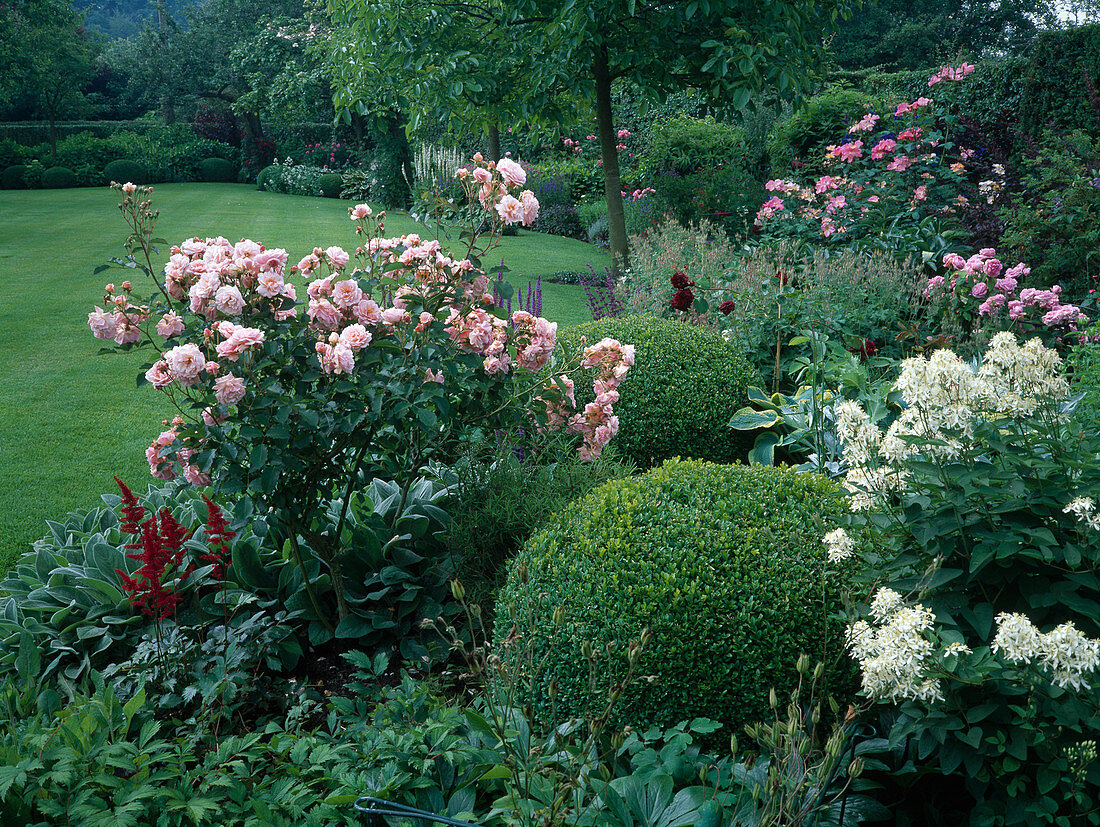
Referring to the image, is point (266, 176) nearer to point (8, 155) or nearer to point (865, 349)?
point (8, 155)

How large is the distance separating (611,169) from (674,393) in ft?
17.3

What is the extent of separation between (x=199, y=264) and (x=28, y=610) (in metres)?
1.67

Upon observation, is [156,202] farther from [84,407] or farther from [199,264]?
[199,264]

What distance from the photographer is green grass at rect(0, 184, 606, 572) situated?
14.1 feet

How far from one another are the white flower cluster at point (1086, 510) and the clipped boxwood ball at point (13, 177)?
2219cm

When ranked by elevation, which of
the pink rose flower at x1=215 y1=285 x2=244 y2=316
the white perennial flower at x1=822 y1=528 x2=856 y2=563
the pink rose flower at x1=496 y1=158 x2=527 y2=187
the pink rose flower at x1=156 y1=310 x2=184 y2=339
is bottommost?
the white perennial flower at x1=822 y1=528 x2=856 y2=563

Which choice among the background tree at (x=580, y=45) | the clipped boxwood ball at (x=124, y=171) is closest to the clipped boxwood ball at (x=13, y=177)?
the clipped boxwood ball at (x=124, y=171)

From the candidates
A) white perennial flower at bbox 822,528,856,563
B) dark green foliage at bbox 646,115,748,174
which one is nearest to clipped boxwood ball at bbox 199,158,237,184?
dark green foliage at bbox 646,115,748,174

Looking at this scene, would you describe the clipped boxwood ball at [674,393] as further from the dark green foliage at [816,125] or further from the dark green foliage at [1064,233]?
the dark green foliage at [816,125]

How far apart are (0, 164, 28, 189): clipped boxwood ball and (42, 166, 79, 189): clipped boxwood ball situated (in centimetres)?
43

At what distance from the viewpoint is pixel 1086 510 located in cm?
156

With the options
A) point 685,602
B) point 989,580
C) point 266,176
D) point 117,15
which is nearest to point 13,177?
point 266,176

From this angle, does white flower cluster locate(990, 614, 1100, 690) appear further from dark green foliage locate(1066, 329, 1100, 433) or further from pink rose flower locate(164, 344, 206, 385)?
pink rose flower locate(164, 344, 206, 385)

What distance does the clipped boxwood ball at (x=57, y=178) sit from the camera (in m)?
18.0
